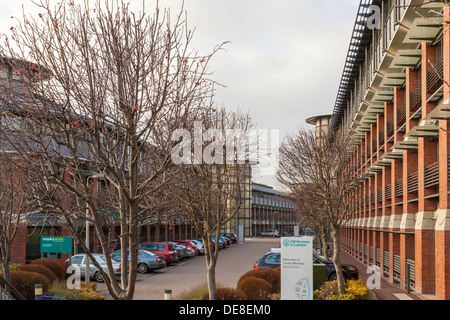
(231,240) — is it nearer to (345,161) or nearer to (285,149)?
(285,149)

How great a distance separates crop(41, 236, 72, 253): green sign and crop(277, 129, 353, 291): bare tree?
10.0m

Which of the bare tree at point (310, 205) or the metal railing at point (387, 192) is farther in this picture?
the metal railing at point (387, 192)

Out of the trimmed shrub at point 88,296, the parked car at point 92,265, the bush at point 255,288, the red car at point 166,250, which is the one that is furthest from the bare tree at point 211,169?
the red car at point 166,250

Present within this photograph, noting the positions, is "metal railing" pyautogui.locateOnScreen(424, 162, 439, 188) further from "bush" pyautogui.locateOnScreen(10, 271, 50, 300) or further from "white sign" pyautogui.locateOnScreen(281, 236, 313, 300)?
"bush" pyautogui.locateOnScreen(10, 271, 50, 300)

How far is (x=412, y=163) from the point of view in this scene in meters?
23.0

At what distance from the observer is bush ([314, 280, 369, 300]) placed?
15.5 metres

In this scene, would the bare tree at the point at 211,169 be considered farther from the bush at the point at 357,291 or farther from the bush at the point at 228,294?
the bush at the point at 357,291

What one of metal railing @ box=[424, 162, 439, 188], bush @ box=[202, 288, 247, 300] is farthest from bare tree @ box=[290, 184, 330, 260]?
bush @ box=[202, 288, 247, 300]

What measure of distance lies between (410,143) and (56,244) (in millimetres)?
14789

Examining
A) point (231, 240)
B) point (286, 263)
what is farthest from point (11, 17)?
point (231, 240)

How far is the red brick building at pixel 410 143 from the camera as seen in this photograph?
16.5 meters

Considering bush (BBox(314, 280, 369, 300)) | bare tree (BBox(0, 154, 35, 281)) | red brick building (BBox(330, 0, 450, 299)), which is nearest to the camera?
bare tree (BBox(0, 154, 35, 281))

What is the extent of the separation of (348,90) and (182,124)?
40385 mm

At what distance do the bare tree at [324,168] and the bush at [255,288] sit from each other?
2447mm
